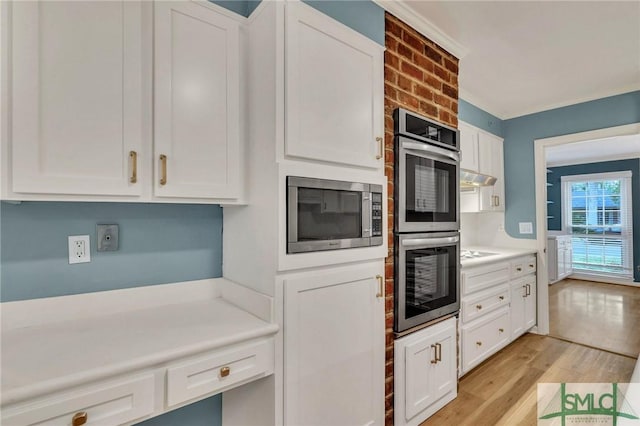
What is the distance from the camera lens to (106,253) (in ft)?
4.54

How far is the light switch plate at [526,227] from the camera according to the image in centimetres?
362

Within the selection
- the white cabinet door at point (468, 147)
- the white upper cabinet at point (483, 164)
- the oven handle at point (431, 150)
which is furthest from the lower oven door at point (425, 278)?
the white upper cabinet at point (483, 164)

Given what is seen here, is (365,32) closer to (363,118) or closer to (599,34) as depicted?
(363,118)

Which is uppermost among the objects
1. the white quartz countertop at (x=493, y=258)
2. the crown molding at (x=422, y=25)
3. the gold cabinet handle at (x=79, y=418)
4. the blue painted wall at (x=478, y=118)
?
the crown molding at (x=422, y=25)

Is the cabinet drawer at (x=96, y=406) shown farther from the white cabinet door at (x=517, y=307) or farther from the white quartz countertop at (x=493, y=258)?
the white cabinet door at (x=517, y=307)

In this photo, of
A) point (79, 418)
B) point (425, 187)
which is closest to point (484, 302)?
point (425, 187)

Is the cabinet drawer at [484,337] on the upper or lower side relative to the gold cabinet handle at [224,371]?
lower

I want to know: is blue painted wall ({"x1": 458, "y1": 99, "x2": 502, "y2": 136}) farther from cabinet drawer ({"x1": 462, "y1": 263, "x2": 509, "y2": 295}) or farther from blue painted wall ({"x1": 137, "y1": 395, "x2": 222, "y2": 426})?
blue painted wall ({"x1": 137, "y1": 395, "x2": 222, "y2": 426})

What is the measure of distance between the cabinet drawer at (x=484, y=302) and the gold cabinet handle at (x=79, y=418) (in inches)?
92.2

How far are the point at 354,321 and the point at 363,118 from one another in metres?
1.02

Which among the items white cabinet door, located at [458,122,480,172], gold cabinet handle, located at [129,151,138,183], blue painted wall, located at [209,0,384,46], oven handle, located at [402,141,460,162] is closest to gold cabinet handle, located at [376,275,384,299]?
oven handle, located at [402,141,460,162]

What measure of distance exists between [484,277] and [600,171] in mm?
5651

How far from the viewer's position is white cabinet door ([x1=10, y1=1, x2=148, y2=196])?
1.05 meters

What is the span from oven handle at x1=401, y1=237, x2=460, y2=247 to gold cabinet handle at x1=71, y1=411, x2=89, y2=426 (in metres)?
1.53
